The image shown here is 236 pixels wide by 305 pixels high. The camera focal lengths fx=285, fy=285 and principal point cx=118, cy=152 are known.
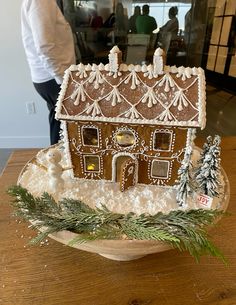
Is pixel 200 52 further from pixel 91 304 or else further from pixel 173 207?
pixel 91 304

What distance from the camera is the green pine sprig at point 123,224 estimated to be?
51cm

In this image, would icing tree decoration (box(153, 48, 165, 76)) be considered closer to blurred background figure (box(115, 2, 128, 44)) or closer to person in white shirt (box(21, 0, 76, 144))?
person in white shirt (box(21, 0, 76, 144))

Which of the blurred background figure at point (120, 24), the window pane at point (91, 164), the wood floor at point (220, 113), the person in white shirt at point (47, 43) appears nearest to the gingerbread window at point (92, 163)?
the window pane at point (91, 164)

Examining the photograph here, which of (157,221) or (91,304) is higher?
(157,221)

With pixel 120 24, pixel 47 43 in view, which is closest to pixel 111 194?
pixel 47 43

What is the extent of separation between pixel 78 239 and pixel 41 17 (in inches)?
54.7

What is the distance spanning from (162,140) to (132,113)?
0.37 feet

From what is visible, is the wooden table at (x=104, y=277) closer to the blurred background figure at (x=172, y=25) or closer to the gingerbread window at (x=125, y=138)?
the gingerbread window at (x=125, y=138)

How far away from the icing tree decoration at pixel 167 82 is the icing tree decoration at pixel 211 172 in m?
→ 0.17

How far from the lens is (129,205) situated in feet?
2.36

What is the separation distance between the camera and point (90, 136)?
0.75m

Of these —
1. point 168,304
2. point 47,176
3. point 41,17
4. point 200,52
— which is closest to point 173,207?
point 168,304

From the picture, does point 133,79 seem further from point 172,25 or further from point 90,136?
point 172,25

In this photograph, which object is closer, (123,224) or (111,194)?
(123,224)
